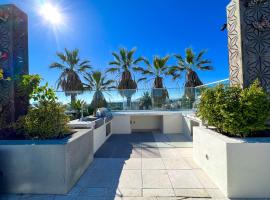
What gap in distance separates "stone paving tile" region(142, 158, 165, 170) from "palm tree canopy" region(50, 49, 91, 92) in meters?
10.3

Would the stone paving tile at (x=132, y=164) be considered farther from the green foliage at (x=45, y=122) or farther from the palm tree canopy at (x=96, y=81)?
the palm tree canopy at (x=96, y=81)

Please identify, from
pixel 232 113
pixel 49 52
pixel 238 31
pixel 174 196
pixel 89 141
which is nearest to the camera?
pixel 174 196

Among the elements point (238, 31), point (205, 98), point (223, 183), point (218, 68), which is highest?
point (218, 68)

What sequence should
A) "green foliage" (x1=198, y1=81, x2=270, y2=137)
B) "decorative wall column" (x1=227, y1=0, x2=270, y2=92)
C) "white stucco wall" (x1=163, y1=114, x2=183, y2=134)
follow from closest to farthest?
"green foliage" (x1=198, y1=81, x2=270, y2=137)
"decorative wall column" (x1=227, y1=0, x2=270, y2=92)
"white stucco wall" (x1=163, y1=114, x2=183, y2=134)

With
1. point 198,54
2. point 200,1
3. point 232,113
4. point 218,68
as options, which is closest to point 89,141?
point 232,113

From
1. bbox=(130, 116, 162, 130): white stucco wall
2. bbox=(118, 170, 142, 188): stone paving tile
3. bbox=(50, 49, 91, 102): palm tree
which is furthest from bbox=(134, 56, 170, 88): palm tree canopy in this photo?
bbox=(118, 170, 142, 188): stone paving tile

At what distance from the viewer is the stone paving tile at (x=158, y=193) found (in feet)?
9.37

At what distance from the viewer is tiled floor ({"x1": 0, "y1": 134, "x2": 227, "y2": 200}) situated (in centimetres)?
286

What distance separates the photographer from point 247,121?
313cm

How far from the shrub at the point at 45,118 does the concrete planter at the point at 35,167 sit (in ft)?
1.24

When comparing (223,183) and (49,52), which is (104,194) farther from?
(49,52)

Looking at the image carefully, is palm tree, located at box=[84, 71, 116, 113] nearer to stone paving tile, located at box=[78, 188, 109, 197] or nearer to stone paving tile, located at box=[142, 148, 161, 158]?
stone paving tile, located at box=[142, 148, 161, 158]

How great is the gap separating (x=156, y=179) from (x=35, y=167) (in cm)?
209

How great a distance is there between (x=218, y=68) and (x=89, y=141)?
575 inches
